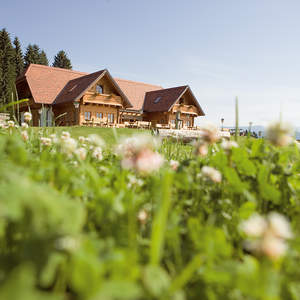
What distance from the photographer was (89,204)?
1.05 m

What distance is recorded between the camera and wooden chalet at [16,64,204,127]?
→ 79.8ft

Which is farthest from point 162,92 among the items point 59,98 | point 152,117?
point 59,98

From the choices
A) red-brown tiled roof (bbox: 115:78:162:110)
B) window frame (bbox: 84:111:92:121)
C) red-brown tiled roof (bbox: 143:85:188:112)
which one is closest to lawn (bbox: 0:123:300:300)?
window frame (bbox: 84:111:92:121)

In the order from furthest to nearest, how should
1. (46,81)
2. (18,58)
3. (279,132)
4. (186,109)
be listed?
1. (18,58)
2. (186,109)
3. (46,81)
4. (279,132)

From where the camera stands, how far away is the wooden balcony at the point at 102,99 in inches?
946

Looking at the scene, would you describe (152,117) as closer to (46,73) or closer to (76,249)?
(46,73)

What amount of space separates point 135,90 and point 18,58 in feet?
120

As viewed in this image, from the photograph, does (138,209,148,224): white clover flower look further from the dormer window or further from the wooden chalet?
the dormer window

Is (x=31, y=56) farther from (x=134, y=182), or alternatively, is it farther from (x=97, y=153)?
(x=134, y=182)

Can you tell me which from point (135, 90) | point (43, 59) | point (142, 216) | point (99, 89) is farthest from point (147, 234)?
point (43, 59)

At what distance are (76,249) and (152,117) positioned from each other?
97.7 ft

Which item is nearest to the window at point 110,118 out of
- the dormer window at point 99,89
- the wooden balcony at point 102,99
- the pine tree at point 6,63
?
the wooden balcony at point 102,99

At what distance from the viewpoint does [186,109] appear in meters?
29.2

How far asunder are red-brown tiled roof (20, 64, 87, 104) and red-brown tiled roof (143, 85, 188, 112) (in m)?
8.38
